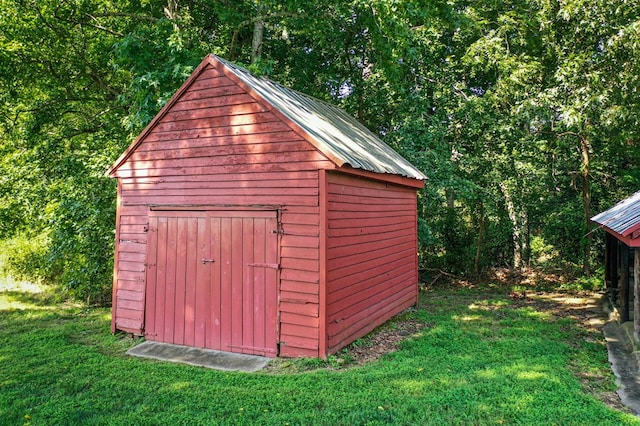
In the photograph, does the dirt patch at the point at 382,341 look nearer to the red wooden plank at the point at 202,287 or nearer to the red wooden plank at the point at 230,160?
the red wooden plank at the point at 202,287

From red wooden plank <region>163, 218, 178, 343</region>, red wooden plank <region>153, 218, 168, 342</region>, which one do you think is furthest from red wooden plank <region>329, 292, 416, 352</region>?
red wooden plank <region>153, 218, 168, 342</region>

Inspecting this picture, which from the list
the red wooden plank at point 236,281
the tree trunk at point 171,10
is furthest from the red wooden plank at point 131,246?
the tree trunk at point 171,10

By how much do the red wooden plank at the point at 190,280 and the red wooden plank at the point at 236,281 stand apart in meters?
0.77

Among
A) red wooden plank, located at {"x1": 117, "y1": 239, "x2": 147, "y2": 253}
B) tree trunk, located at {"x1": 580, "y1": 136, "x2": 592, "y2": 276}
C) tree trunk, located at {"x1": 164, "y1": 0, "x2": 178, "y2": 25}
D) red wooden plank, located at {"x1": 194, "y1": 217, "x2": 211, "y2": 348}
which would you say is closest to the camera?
red wooden plank, located at {"x1": 194, "y1": 217, "x2": 211, "y2": 348}

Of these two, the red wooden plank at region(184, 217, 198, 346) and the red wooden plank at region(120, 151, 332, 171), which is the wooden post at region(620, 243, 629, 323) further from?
the red wooden plank at region(184, 217, 198, 346)

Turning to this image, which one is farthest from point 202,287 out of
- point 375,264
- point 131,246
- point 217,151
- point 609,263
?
point 609,263

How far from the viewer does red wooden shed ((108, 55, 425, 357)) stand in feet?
21.1

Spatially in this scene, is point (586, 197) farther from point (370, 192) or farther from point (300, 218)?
point (300, 218)

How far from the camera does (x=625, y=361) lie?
20.7 ft

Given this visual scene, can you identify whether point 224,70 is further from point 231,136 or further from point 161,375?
point 161,375

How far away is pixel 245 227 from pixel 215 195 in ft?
2.68

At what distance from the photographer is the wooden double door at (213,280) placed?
21.8 feet

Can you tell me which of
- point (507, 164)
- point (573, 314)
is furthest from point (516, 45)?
point (573, 314)

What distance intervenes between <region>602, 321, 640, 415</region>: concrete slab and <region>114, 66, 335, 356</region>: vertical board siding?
3903 millimetres
